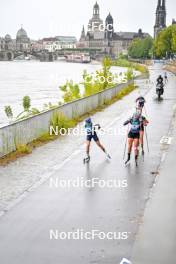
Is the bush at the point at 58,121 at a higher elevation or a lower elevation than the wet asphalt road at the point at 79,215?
higher

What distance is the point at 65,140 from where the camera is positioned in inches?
708

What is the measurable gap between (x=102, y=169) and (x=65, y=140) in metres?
5.09

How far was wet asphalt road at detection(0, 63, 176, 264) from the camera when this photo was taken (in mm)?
7500

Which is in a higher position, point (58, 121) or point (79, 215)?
point (58, 121)

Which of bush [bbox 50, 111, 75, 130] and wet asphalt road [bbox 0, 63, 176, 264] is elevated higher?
bush [bbox 50, 111, 75, 130]

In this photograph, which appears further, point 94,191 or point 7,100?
point 7,100

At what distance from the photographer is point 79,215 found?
30.5ft

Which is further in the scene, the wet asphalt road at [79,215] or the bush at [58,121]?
the bush at [58,121]

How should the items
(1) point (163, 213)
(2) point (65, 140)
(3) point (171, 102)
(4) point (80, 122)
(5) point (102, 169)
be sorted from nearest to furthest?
1. (1) point (163, 213)
2. (5) point (102, 169)
3. (2) point (65, 140)
4. (4) point (80, 122)
5. (3) point (171, 102)

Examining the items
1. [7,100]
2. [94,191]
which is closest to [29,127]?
[94,191]

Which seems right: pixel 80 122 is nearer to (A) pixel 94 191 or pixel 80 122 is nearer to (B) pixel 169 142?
(B) pixel 169 142

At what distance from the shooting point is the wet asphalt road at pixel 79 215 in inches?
295

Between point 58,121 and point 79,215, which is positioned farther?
Result: point 58,121

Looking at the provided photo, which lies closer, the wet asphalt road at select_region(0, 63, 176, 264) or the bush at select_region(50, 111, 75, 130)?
the wet asphalt road at select_region(0, 63, 176, 264)
